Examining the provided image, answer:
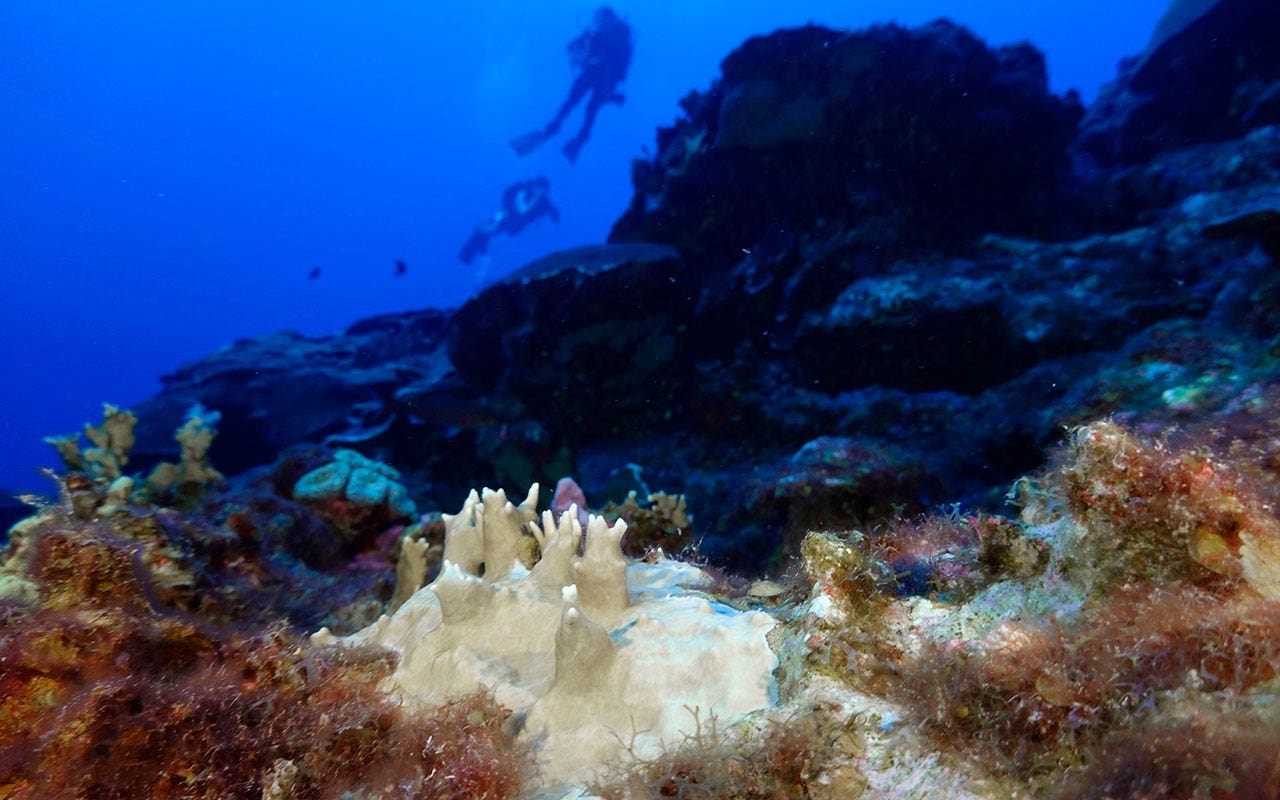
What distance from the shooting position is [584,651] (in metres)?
2.07

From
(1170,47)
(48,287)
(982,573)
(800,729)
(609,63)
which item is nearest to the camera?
(800,729)

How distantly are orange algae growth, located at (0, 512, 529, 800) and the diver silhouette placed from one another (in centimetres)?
3190

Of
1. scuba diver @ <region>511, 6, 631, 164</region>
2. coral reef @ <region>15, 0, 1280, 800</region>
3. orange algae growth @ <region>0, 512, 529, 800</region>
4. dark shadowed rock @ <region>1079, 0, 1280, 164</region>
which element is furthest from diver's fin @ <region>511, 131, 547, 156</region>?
orange algae growth @ <region>0, 512, 529, 800</region>

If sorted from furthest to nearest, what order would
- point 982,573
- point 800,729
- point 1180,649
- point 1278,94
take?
point 1278,94 → point 982,573 → point 800,729 → point 1180,649

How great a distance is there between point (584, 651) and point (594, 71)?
27894 millimetres

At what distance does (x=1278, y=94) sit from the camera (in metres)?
9.42

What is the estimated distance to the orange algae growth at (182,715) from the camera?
→ 5.69ft

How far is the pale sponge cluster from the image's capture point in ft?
6.48

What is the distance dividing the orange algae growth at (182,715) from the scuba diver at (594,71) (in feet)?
85.8

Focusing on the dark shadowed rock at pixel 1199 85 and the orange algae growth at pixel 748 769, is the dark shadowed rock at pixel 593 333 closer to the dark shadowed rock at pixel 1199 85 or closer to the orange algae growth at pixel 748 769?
the orange algae growth at pixel 748 769

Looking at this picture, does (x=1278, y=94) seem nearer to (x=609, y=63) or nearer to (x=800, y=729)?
(x=800, y=729)

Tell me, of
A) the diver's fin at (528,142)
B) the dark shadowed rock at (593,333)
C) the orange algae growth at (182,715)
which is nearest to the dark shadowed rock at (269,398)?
the dark shadowed rock at (593,333)

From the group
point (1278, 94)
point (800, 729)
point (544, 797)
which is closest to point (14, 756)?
point (544, 797)

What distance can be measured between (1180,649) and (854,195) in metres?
10.8
